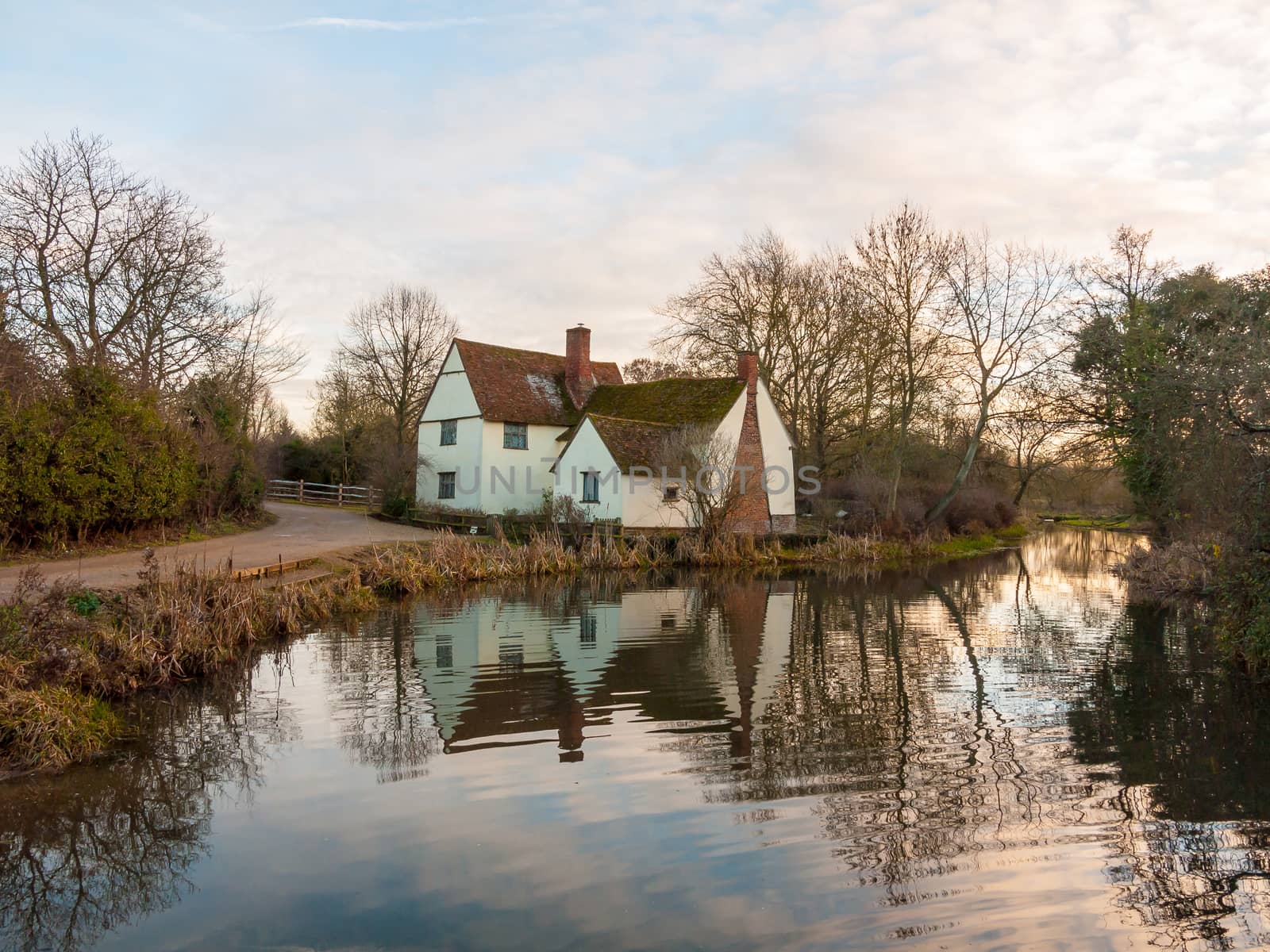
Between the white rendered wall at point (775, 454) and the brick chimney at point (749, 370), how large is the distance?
1.47ft

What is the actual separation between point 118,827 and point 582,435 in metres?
23.5

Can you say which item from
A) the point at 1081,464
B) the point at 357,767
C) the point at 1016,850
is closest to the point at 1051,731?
the point at 1016,850

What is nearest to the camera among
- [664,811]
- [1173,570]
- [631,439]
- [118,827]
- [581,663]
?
[118,827]

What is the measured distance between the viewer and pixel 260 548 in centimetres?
2005

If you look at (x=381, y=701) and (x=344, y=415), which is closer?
(x=381, y=701)

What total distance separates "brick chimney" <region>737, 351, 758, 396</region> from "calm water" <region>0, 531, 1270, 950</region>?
19.7 metres

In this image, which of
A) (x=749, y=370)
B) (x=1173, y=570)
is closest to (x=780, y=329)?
(x=749, y=370)

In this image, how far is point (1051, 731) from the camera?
27.4ft

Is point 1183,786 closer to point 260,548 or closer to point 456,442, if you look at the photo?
point 260,548

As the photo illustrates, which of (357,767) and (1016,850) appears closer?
(1016,850)

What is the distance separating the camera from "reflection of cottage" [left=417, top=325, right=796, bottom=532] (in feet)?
92.3

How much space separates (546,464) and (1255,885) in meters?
29.5

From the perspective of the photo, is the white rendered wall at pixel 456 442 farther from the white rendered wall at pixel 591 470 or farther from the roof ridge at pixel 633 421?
the roof ridge at pixel 633 421

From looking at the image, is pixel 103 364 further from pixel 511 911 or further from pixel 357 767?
pixel 511 911
